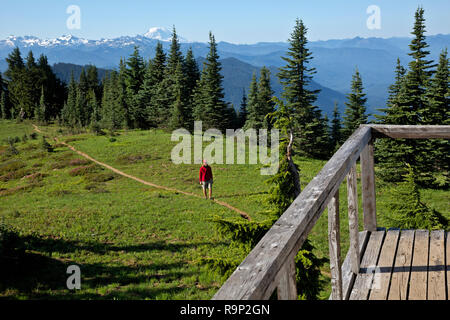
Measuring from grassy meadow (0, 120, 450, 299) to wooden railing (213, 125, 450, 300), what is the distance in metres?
4.49

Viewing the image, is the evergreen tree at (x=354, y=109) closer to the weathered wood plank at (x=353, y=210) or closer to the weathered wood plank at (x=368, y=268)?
the weathered wood plank at (x=368, y=268)

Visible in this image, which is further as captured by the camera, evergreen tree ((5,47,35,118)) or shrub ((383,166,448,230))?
evergreen tree ((5,47,35,118))

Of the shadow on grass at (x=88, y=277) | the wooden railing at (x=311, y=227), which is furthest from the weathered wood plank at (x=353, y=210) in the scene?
the shadow on grass at (x=88, y=277)

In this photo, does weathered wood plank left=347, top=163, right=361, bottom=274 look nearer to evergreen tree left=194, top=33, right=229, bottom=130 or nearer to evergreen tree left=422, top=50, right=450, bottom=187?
evergreen tree left=422, top=50, right=450, bottom=187

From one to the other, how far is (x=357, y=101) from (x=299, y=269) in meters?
46.2

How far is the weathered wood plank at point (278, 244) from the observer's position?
58.8 inches

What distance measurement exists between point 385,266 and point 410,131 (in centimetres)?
169

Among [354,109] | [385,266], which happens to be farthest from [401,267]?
[354,109]

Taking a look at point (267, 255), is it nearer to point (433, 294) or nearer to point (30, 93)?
point (433, 294)

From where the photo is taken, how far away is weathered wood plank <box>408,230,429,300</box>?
3.44 meters

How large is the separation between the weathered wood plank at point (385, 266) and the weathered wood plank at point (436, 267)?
0.36 meters

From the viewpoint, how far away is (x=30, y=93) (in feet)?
271

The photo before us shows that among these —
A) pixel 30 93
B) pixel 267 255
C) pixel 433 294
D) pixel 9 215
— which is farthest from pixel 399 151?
pixel 30 93

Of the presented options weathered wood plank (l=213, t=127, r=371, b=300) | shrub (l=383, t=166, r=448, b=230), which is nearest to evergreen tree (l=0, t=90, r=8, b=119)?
shrub (l=383, t=166, r=448, b=230)
